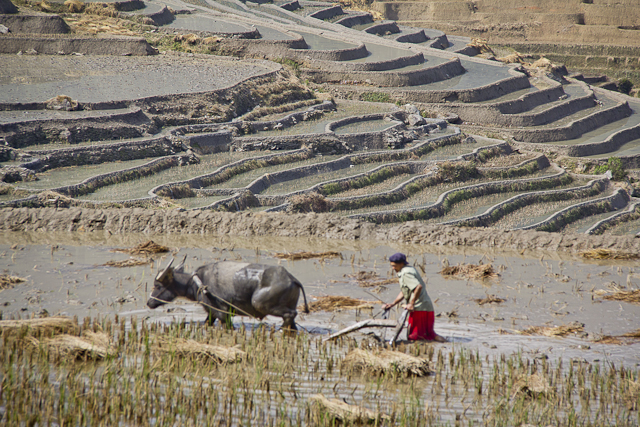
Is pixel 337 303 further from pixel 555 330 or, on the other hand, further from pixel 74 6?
pixel 74 6

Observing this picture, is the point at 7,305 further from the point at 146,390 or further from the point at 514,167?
the point at 514,167

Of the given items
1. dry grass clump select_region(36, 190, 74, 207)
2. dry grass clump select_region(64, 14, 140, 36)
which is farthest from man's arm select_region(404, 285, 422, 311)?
dry grass clump select_region(64, 14, 140, 36)

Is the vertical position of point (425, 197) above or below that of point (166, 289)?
below

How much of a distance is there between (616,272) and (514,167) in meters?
19.1

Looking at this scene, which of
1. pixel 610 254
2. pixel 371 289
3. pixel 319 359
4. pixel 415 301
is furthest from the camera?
pixel 610 254

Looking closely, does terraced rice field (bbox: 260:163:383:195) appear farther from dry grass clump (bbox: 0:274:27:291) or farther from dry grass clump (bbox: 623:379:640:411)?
dry grass clump (bbox: 623:379:640:411)

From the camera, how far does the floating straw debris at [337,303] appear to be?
8.28 m

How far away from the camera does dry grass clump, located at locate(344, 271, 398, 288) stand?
9392mm

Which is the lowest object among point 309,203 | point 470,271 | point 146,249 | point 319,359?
point 309,203

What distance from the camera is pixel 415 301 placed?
22.7 ft

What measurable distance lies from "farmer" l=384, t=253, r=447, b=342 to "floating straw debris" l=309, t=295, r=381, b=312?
51.8 inches

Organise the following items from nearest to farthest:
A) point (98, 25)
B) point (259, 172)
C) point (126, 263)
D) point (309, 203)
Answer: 1. point (126, 263)
2. point (309, 203)
3. point (259, 172)
4. point (98, 25)

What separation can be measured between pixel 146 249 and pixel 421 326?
5630 mm

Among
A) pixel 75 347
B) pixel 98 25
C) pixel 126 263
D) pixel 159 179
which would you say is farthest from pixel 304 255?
pixel 98 25
